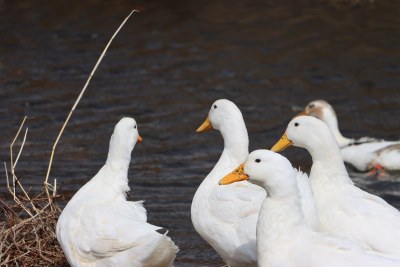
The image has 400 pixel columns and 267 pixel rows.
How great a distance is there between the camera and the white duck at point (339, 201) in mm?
6754

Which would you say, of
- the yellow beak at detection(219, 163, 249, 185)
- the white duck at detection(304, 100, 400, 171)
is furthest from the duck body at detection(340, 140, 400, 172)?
the yellow beak at detection(219, 163, 249, 185)

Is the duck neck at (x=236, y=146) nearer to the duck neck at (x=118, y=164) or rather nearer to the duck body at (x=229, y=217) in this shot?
the duck body at (x=229, y=217)

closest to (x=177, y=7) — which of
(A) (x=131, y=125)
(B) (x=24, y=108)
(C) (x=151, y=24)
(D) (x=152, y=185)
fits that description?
(C) (x=151, y=24)

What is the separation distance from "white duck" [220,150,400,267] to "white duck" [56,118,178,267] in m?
0.65

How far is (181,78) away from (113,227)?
25.7ft

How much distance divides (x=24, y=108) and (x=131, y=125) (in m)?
5.97

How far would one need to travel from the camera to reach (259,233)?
6309 millimetres

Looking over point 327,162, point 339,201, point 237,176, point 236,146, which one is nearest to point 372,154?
point 236,146

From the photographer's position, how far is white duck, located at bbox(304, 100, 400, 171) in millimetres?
11359

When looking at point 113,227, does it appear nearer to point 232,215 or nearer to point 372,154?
point 232,215

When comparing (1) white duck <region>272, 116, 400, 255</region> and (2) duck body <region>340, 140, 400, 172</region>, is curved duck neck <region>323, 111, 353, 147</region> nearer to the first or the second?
(2) duck body <region>340, 140, 400, 172</region>

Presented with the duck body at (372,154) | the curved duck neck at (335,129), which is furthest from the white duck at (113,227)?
the curved duck neck at (335,129)

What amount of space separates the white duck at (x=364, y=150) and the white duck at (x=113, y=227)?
468 centimetres

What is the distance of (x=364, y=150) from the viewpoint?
38.1 ft
